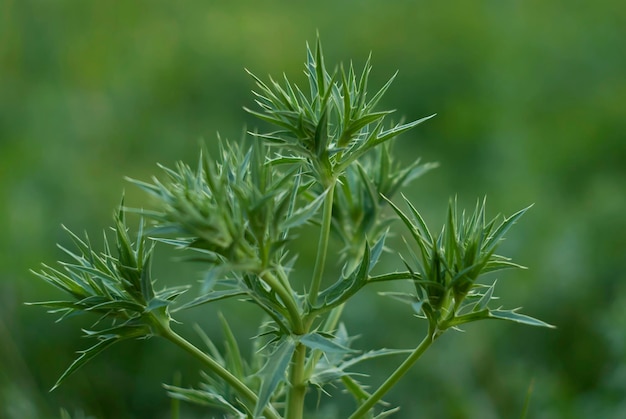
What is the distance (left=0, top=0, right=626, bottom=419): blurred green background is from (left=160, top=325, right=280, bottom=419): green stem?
3.89 feet

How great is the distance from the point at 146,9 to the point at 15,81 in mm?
1074

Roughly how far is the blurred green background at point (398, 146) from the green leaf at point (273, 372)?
1.24 metres

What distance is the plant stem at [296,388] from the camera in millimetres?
1075

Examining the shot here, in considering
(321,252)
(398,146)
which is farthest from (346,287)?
(398,146)

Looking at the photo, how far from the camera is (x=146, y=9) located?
5.30 m

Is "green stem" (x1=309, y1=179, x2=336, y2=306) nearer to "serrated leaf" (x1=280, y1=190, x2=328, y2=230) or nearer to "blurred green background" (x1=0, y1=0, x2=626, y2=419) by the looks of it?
"serrated leaf" (x1=280, y1=190, x2=328, y2=230)

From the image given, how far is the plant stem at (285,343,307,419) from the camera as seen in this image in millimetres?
1075

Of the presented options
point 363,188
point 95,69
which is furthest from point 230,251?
point 95,69

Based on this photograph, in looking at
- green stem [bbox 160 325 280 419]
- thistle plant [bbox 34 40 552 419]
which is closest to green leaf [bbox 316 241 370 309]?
thistle plant [bbox 34 40 552 419]

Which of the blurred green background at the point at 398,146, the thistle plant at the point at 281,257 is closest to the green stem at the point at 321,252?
the thistle plant at the point at 281,257

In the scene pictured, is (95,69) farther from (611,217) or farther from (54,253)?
(611,217)

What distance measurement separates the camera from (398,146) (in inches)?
160

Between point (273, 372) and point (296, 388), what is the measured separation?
0.12 meters

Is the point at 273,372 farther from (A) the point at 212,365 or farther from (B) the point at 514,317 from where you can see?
(B) the point at 514,317
